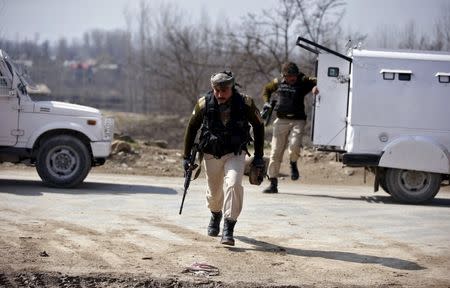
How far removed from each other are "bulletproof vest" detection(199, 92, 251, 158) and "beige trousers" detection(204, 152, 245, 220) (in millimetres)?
110

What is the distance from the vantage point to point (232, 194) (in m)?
8.38

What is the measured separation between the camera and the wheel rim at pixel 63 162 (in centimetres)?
1291

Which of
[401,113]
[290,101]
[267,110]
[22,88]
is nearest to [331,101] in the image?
[290,101]

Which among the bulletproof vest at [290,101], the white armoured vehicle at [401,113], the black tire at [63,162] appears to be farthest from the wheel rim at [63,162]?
the white armoured vehicle at [401,113]

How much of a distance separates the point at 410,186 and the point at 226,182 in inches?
212

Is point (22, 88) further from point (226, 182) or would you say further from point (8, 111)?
point (226, 182)

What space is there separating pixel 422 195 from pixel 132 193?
4718 mm

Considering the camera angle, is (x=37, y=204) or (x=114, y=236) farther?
(x=37, y=204)

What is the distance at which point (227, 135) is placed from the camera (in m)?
8.56

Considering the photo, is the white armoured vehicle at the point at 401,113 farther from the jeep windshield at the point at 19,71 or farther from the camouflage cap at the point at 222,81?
the jeep windshield at the point at 19,71

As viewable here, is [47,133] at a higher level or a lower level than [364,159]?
higher

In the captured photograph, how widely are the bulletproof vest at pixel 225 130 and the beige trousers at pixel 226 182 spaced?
11 cm

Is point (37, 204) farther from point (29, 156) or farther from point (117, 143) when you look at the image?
point (117, 143)

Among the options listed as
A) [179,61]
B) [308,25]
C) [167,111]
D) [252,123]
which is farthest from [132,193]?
[167,111]
